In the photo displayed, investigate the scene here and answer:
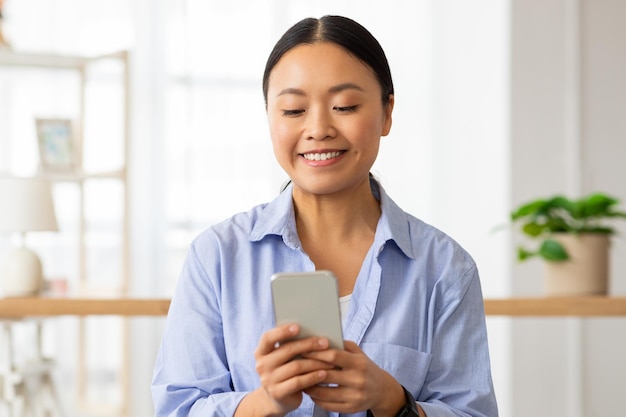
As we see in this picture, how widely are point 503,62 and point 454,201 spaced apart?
899mm

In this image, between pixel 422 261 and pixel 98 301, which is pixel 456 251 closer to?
pixel 422 261

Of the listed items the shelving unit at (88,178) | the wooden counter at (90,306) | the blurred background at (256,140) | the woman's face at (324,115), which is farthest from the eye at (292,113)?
the blurred background at (256,140)

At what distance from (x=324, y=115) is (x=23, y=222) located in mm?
2064

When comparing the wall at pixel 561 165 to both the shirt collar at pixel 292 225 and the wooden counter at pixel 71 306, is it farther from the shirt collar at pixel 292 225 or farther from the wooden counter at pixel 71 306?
the shirt collar at pixel 292 225

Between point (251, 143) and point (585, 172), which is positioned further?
point (251, 143)

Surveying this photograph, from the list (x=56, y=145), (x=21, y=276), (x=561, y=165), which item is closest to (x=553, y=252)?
(x=561, y=165)

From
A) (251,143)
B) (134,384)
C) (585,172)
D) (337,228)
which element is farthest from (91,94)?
(337,228)

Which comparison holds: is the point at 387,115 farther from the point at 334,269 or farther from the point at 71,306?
the point at 71,306

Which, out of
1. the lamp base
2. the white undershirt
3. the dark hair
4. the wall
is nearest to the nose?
the dark hair

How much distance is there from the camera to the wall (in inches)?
176

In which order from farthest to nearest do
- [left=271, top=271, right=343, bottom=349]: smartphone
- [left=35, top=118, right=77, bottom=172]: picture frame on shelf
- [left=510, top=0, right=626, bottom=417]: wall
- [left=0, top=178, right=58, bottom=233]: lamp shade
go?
[left=510, top=0, right=626, bottom=417]: wall
[left=35, top=118, right=77, bottom=172]: picture frame on shelf
[left=0, top=178, right=58, bottom=233]: lamp shade
[left=271, top=271, right=343, bottom=349]: smartphone

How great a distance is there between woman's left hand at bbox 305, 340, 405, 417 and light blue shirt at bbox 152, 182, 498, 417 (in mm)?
105

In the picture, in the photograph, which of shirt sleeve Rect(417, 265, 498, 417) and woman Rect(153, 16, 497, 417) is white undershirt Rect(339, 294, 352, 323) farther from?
shirt sleeve Rect(417, 265, 498, 417)

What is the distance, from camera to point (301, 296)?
3.71 ft
